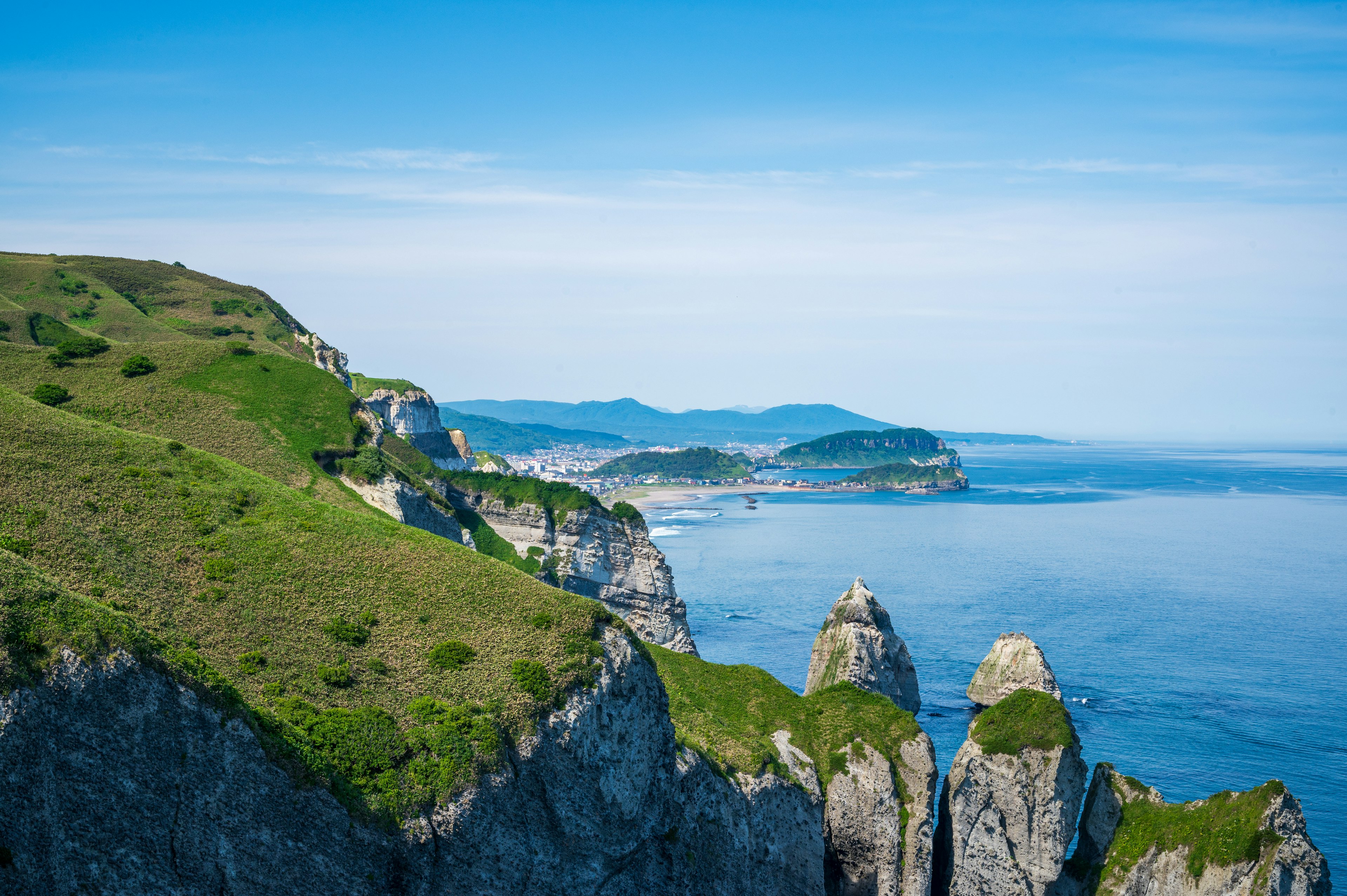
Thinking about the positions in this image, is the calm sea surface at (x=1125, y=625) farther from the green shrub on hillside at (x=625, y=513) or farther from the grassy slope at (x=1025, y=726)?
the grassy slope at (x=1025, y=726)

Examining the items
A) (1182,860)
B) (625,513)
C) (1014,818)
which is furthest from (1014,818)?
(625,513)

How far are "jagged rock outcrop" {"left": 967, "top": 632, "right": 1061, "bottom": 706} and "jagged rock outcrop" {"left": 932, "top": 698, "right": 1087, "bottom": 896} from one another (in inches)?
1287

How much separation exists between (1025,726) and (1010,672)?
118 feet

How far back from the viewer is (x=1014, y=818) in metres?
39.6

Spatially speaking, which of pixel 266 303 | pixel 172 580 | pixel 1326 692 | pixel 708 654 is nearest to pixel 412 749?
pixel 172 580

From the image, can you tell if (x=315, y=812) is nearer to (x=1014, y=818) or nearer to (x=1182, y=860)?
(x=1014, y=818)

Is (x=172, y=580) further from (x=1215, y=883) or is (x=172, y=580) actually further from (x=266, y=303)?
(x=266, y=303)

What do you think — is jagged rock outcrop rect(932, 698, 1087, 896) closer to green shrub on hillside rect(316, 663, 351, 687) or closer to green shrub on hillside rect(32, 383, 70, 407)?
green shrub on hillside rect(316, 663, 351, 687)

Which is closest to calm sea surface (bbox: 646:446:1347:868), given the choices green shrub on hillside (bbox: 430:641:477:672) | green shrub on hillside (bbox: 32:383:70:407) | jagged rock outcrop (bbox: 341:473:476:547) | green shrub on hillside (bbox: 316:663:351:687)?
jagged rock outcrop (bbox: 341:473:476:547)

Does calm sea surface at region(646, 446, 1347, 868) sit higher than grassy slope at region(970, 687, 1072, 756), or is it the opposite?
grassy slope at region(970, 687, 1072, 756)

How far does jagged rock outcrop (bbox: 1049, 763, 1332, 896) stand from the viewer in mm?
33281

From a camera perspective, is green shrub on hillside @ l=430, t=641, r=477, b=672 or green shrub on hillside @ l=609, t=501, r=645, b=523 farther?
green shrub on hillside @ l=609, t=501, r=645, b=523

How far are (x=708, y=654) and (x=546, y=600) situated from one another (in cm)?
6173

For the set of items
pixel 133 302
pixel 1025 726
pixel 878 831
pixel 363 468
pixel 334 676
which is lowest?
pixel 878 831
